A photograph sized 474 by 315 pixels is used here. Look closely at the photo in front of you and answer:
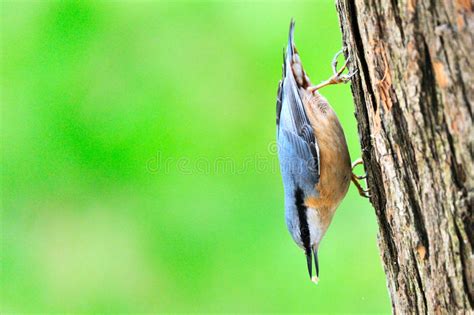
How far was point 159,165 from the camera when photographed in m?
6.13

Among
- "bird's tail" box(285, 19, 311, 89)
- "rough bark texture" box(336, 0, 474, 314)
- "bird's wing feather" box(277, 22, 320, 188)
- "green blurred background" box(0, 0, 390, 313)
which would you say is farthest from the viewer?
"green blurred background" box(0, 0, 390, 313)

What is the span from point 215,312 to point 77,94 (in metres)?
2.54

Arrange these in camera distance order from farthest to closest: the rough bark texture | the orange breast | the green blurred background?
the green blurred background
the orange breast
the rough bark texture

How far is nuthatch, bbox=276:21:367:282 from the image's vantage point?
12.8ft

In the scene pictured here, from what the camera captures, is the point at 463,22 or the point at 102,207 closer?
the point at 463,22

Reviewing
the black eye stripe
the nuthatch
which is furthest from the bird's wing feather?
the black eye stripe

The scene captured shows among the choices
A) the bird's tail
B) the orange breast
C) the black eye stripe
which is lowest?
the black eye stripe

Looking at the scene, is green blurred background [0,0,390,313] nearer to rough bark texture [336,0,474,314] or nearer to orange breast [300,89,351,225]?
orange breast [300,89,351,225]

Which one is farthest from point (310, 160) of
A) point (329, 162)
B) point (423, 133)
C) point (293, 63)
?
point (423, 133)

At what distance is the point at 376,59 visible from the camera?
2.59 metres

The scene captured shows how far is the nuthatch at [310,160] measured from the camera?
3.91 m

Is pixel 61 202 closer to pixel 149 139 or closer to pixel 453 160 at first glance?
pixel 149 139

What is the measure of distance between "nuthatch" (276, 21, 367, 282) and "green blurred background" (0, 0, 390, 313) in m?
1.41

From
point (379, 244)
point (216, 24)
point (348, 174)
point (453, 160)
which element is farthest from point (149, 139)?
point (453, 160)
